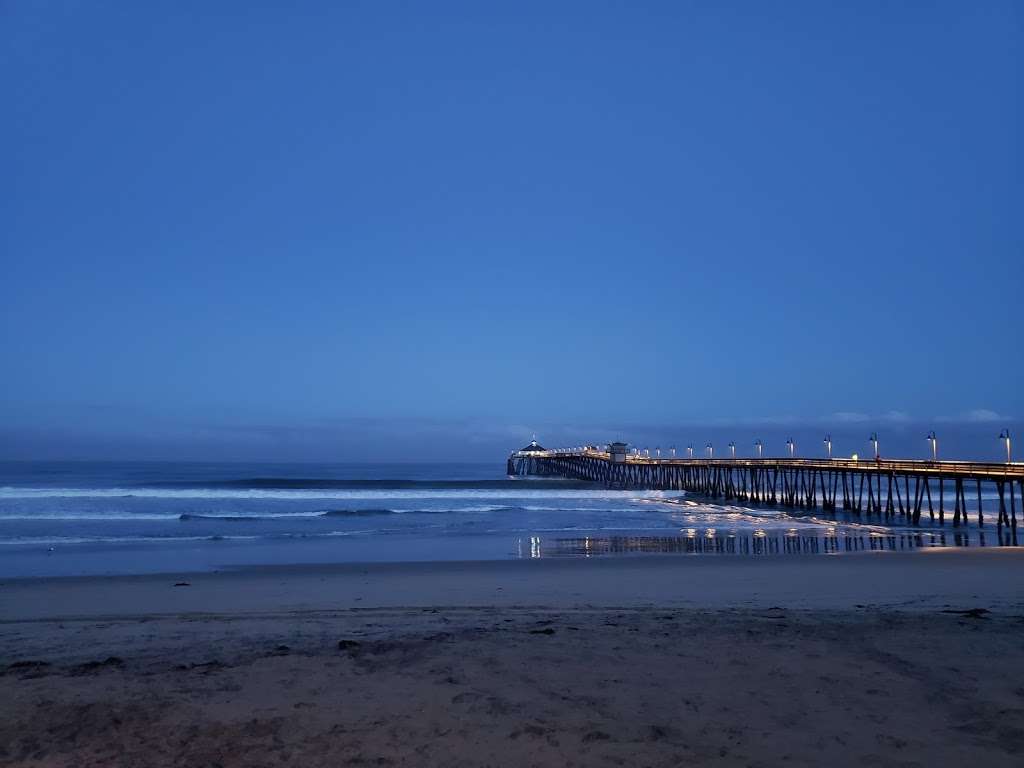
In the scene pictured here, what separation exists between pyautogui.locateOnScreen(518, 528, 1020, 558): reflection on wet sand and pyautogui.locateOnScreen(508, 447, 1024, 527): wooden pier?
250cm

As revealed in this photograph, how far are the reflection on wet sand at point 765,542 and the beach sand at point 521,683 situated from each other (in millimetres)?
9899

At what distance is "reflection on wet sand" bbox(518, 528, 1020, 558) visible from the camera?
21734 mm

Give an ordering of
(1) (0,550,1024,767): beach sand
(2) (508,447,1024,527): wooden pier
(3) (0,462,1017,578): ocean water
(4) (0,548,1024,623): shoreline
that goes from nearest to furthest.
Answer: (1) (0,550,1024,767): beach sand
(4) (0,548,1024,623): shoreline
(3) (0,462,1017,578): ocean water
(2) (508,447,1024,527): wooden pier

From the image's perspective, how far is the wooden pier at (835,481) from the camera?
108 feet

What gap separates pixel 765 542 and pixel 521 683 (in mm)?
19722

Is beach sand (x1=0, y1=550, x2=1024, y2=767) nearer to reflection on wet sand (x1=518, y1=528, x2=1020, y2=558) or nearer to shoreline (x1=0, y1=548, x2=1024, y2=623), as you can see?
shoreline (x1=0, y1=548, x2=1024, y2=623)

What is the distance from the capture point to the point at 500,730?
517cm

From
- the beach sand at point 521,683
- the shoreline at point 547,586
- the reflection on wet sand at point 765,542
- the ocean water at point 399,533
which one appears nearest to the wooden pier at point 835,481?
the ocean water at point 399,533

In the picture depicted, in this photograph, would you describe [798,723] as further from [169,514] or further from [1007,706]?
[169,514]

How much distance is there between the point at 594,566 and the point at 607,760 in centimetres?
1362

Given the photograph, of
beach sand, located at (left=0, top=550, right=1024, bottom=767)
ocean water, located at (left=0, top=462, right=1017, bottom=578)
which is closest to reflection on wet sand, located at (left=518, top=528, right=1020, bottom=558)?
ocean water, located at (left=0, top=462, right=1017, bottom=578)

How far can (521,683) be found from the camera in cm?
628

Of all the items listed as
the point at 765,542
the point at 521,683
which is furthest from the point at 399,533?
the point at 521,683

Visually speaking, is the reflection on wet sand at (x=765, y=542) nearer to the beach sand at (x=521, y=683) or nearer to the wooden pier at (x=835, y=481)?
the wooden pier at (x=835, y=481)
